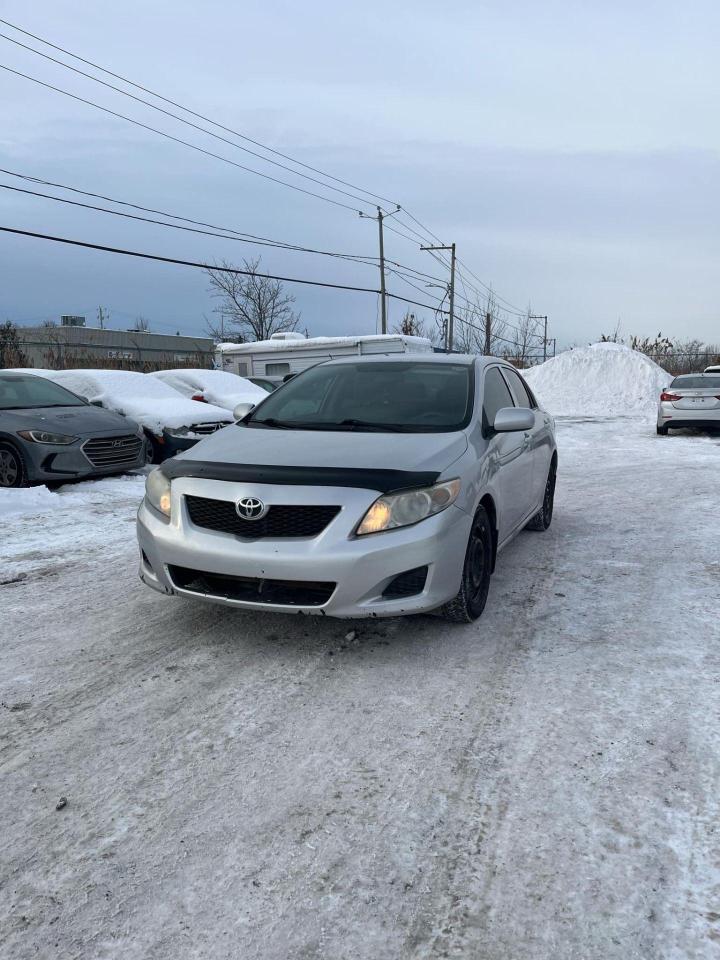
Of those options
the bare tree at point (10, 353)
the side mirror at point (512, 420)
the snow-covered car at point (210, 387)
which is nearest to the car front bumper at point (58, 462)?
the snow-covered car at point (210, 387)

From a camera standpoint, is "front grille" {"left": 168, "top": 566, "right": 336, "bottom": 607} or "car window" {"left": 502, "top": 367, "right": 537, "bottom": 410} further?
"car window" {"left": 502, "top": 367, "right": 537, "bottom": 410}

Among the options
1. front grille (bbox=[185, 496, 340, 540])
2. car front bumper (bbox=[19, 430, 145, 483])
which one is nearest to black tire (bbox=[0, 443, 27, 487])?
car front bumper (bbox=[19, 430, 145, 483])

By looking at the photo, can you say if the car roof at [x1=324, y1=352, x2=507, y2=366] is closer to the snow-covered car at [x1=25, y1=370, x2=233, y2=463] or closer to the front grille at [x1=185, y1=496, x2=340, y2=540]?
the front grille at [x1=185, y1=496, x2=340, y2=540]

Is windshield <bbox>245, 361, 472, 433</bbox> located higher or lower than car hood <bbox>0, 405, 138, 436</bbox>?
higher

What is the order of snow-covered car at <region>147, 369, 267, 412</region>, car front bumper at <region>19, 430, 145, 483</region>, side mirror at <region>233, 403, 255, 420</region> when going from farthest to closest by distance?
snow-covered car at <region>147, 369, 267, 412</region> → car front bumper at <region>19, 430, 145, 483</region> → side mirror at <region>233, 403, 255, 420</region>

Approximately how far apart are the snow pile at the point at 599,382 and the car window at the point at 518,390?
19.9 metres

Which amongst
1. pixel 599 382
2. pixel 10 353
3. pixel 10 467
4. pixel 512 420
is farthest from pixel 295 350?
pixel 512 420

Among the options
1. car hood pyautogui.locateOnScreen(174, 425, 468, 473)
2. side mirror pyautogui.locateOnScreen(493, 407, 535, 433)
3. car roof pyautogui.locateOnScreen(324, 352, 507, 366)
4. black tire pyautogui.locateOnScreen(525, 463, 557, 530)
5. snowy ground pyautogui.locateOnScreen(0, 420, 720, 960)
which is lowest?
snowy ground pyautogui.locateOnScreen(0, 420, 720, 960)

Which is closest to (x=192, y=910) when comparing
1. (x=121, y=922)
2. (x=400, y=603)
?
(x=121, y=922)

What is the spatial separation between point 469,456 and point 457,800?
200cm

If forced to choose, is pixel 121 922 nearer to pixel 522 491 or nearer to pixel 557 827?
pixel 557 827

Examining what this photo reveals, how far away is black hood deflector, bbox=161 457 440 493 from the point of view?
138 inches

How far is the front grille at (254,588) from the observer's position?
3.47m

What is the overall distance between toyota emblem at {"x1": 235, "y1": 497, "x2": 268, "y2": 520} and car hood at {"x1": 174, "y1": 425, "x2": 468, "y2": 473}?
10.7 inches
